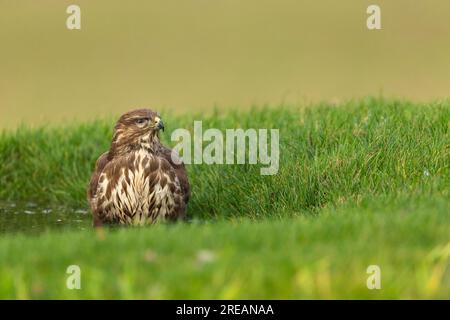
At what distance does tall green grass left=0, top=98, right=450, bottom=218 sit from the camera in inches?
428

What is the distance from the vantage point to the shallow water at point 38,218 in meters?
11.8

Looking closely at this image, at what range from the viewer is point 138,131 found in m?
11.5

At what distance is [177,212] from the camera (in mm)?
11320

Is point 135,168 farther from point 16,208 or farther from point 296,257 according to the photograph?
point 296,257

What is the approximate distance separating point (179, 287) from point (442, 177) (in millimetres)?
4576

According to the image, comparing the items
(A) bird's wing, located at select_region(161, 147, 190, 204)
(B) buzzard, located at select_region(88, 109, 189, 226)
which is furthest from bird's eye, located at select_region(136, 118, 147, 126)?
(A) bird's wing, located at select_region(161, 147, 190, 204)

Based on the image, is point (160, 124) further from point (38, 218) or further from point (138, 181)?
point (38, 218)

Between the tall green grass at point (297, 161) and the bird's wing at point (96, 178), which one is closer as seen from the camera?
the tall green grass at point (297, 161)

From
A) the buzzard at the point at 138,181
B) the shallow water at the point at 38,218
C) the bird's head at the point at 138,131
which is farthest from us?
the shallow water at the point at 38,218

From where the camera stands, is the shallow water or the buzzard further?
the shallow water

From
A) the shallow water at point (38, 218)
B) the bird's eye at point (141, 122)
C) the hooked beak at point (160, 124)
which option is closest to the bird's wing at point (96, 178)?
the shallow water at point (38, 218)

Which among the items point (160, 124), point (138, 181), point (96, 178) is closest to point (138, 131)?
point (160, 124)

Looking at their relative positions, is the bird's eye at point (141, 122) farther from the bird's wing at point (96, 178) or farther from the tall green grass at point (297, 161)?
A: the tall green grass at point (297, 161)

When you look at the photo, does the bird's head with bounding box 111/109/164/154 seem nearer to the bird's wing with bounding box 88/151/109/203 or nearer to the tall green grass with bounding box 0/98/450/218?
the bird's wing with bounding box 88/151/109/203
